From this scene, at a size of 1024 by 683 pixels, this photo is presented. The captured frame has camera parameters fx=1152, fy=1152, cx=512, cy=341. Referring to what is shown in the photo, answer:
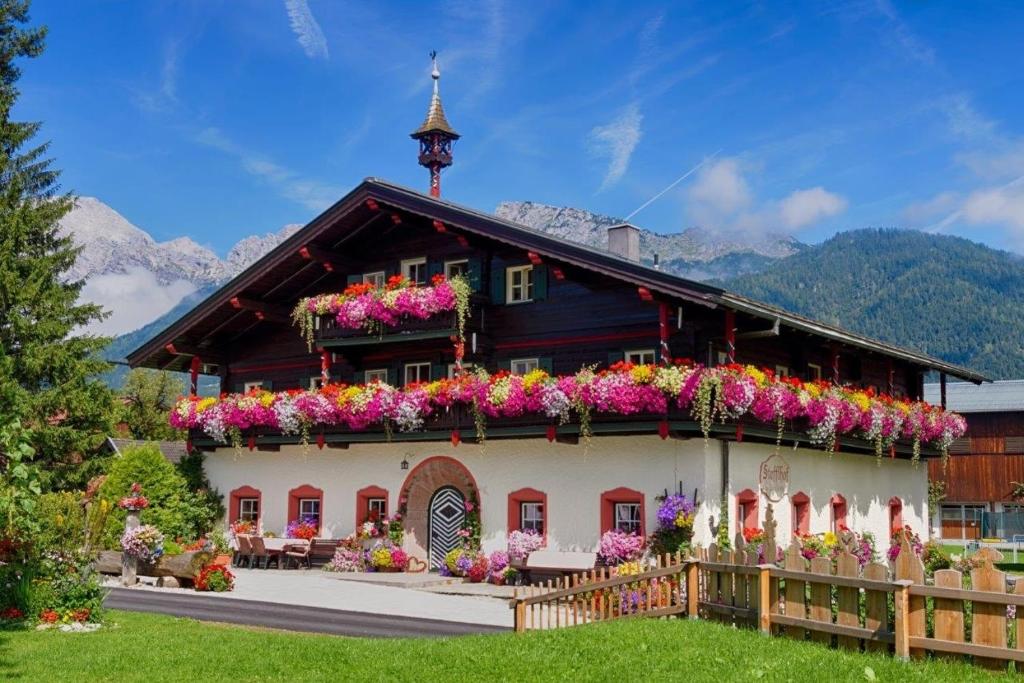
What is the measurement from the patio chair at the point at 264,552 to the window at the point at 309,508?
5.11 feet

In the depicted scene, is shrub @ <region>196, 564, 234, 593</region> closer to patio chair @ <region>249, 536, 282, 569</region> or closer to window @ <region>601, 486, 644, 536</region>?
patio chair @ <region>249, 536, 282, 569</region>

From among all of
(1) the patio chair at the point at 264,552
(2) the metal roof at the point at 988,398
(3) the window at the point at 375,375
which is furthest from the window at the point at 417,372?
(2) the metal roof at the point at 988,398

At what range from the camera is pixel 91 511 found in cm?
1839

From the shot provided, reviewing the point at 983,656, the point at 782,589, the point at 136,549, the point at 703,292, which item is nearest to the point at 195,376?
the point at 136,549

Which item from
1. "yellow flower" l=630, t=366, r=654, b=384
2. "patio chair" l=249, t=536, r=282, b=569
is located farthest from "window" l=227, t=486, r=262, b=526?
"yellow flower" l=630, t=366, r=654, b=384

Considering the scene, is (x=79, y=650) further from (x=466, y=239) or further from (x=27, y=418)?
(x=27, y=418)

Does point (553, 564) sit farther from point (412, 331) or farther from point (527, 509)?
point (412, 331)

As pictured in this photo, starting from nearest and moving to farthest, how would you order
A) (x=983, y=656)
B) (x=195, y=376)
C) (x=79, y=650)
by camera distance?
(x=983, y=656) → (x=79, y=650) → (x=195, y=376)

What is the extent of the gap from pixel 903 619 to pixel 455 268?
19.5 m

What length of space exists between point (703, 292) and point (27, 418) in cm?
2487

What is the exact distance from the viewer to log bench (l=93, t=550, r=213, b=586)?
947 inches

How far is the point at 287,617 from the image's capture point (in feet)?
62.3

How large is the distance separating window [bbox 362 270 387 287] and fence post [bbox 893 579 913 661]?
A: 69.6 feet

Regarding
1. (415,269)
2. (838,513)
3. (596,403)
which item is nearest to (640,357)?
(596,403)
